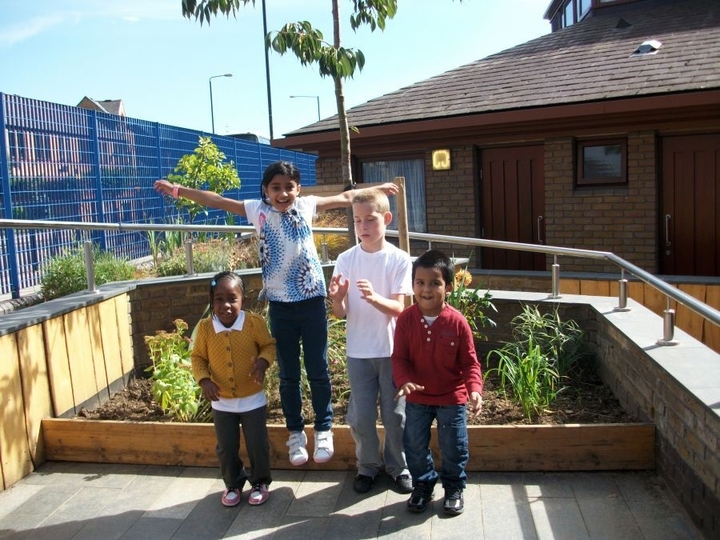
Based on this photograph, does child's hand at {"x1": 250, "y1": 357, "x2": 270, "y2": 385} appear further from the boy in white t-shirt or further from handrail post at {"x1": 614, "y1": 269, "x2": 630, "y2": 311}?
handrail post at {"x1": 614, "y1": 269, "x2": 630, "y2": 311}

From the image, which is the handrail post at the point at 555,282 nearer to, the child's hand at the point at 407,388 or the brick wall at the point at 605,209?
the child's hand at the point at 407,388

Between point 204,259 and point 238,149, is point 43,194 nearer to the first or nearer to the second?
point 204,259

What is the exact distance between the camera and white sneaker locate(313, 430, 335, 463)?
392 centimetres

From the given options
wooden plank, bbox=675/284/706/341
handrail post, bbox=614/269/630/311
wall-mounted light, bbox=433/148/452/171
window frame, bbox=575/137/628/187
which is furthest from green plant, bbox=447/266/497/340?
wall-mounted light, bbox=433/148/452/171

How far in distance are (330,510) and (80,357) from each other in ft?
7.39

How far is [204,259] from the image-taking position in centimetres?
747

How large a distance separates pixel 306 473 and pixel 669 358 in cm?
213

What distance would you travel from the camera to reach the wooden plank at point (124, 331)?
5.55 m

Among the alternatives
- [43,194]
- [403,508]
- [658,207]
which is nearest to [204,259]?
[43,194]

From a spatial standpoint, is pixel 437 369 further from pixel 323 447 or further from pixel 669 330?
pixel 669 330

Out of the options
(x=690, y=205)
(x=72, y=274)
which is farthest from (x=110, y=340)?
(x=690, y=205)

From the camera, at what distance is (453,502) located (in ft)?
11.7

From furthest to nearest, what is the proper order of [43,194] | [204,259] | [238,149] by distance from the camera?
[238,149] < [43,194] < [204,259]

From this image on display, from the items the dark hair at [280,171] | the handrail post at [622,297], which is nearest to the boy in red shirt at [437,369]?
the dark hair at [280,171]
